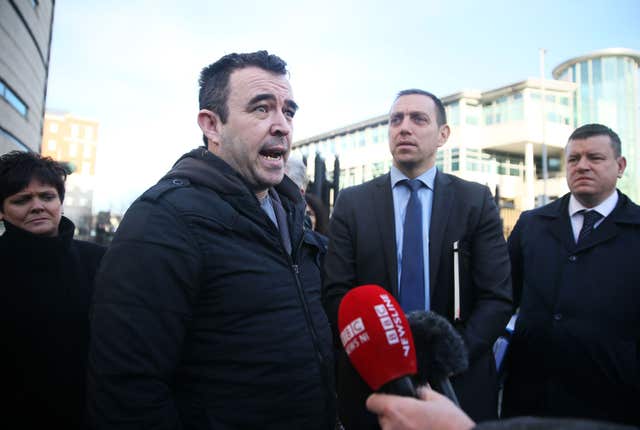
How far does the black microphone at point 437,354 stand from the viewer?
4.40ft

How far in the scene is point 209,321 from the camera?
5.62ft

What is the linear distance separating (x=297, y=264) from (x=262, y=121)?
698mm

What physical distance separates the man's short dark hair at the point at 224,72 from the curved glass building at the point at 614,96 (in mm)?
36028

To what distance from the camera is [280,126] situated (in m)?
2.19

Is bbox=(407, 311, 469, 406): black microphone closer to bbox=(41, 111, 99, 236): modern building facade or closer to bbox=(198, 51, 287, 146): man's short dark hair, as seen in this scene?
bbox=(198, 51, 287, 146): man's short dark hair

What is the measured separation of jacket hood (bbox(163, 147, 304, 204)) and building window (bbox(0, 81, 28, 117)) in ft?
90.0

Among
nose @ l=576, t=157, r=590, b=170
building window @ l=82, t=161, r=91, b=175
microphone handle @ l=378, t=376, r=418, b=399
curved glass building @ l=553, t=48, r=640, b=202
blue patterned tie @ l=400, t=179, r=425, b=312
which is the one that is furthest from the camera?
building window @ l=82, t=161, r=91, b=175

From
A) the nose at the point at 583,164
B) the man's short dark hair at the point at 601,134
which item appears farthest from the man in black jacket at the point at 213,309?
the man's short dark hair at the point at 601,134

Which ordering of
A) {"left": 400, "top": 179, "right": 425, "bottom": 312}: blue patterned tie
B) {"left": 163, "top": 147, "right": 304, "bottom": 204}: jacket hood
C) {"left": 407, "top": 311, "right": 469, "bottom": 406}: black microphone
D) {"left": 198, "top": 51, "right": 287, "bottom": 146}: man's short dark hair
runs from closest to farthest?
1. {"left": 407, "top": 311, "right": 469, "bottom": 406}: black microphone
2. {"left": 163, "top": 147, "right": 304, "bottom": 204}: jacket hood
3. {"left": 198, "top": 51, "right": 287, "bottom": 146}: man's short dark hair
4. {"left": 400, "top": 179, "right": 425, "bottom": 312}: blue patterned tie

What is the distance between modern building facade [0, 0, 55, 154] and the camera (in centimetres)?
2331

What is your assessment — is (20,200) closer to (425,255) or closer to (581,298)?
(425,255)

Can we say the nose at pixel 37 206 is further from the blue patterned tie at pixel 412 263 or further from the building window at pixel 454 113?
the building window at pixel 454 113

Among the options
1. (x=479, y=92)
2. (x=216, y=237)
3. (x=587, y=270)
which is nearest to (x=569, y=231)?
(x=587, y=270)

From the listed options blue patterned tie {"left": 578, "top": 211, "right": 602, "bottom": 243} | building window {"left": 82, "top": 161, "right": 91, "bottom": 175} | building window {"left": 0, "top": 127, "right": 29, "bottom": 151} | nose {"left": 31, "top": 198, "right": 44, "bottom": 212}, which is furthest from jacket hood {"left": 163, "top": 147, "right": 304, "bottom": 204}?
building window {"left": 82, "top": 161, "right": 91, "bottom": 175}
